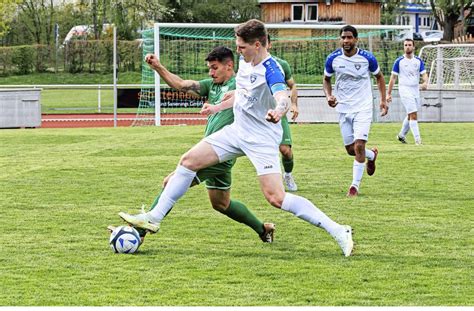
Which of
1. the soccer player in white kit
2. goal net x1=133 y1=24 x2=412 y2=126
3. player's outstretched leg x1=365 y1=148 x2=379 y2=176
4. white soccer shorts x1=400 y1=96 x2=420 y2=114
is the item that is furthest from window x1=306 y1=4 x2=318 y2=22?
the soccer player in white kit

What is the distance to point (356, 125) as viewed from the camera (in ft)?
44.2

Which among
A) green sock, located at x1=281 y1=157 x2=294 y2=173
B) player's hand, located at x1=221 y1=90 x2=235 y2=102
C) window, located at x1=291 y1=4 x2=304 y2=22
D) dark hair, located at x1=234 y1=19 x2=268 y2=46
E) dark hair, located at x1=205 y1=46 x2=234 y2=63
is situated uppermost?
window, located at x1=291 y1=4 x2=304 y2=22

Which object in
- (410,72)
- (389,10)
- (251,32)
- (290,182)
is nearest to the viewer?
(251,32)

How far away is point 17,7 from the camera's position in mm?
61719

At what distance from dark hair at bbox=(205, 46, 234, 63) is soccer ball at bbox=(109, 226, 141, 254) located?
1614 mm

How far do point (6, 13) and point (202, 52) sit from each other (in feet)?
94.6

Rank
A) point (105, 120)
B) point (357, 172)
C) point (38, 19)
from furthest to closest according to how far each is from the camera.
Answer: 1. point (38, 19)
2. point (105, 120)
3. point (357, 172)

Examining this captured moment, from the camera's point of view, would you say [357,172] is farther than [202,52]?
No

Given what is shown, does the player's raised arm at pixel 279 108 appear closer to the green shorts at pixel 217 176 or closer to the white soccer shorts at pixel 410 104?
the green shorts at pixel 217 176

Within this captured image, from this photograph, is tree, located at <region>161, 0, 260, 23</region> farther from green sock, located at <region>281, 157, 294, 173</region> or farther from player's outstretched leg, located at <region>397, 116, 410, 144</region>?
green sock, located at <region>281, 157, 294, 173</region>

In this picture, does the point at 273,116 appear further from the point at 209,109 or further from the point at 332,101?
the point at 332,101

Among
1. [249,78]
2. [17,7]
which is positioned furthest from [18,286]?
[17,7]

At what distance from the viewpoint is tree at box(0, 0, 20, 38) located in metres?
58.1

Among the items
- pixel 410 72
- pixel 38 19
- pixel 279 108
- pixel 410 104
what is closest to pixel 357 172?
pixel 279 108
